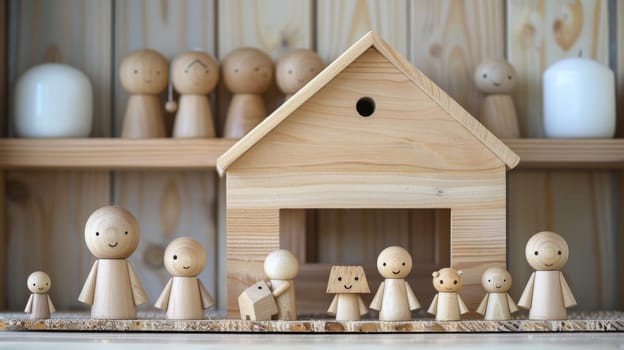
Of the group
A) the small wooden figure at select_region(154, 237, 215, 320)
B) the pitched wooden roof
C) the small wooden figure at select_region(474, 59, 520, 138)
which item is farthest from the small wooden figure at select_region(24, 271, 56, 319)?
the small wooden figure at select_region(474, 59, 520, 138)

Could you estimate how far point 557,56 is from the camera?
1.24 meters

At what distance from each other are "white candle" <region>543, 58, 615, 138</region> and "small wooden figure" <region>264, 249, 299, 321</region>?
405mm

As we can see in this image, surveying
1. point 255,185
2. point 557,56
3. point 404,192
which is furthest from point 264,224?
point 557,56

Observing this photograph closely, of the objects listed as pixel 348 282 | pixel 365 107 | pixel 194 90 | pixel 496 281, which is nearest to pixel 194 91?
pixel 194 90

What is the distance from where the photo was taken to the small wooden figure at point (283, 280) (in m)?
0.97

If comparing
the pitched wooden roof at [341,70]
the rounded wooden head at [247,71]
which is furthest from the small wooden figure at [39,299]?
the rounded wooden head at [247,71]

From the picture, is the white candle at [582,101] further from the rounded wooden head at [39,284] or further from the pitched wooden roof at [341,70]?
the rounded wooden head at [39,284]

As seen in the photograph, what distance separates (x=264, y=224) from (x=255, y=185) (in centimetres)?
4

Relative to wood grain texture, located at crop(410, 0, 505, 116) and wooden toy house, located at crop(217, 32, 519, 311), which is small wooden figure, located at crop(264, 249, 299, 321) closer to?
wooden toy house, located at crop(217, 32, 519, 311)

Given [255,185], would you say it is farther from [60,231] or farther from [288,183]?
[60,231]

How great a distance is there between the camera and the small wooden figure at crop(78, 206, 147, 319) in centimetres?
95

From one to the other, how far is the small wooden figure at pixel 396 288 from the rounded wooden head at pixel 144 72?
1.29 feet

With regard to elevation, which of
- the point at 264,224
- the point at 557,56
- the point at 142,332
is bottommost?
the point at 142,332

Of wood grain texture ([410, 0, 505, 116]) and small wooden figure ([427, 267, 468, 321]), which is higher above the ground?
wood grain texture ([410, 0, 505, 116])
